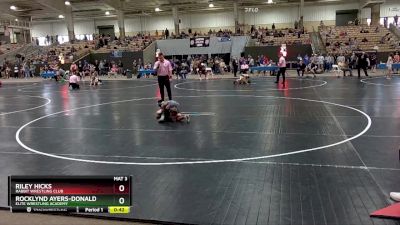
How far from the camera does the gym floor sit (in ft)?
14.8

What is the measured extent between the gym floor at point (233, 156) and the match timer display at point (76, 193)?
94 cm

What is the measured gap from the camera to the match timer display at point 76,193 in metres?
3.42

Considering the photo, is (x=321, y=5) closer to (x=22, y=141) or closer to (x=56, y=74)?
(x=56, y=74)

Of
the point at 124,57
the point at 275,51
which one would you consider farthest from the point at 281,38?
the point at 124,57

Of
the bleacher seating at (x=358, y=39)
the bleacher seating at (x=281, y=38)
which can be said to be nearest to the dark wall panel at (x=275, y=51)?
the bleacher seating at (x=281, y=38)

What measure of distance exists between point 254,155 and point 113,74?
98.7 feet

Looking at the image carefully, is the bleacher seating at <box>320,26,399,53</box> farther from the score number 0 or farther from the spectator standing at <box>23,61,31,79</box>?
the score number 0

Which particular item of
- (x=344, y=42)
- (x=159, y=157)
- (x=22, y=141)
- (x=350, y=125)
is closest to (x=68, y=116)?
(x=22, y=141)

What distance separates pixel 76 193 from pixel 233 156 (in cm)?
358

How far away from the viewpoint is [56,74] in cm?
3178

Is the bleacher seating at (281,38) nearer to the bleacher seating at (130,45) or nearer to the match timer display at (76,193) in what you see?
the bleacher seating at (130,45)

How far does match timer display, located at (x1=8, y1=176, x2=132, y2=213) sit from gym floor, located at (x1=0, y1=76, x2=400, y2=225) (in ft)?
3.07

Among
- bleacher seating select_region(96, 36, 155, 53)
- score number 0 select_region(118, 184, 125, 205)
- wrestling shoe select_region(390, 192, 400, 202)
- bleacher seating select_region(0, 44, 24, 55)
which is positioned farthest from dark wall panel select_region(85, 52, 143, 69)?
score number 0 select_region(118, 184, 125, 205)

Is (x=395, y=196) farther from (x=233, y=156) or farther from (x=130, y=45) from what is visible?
(x=130, y=45)
